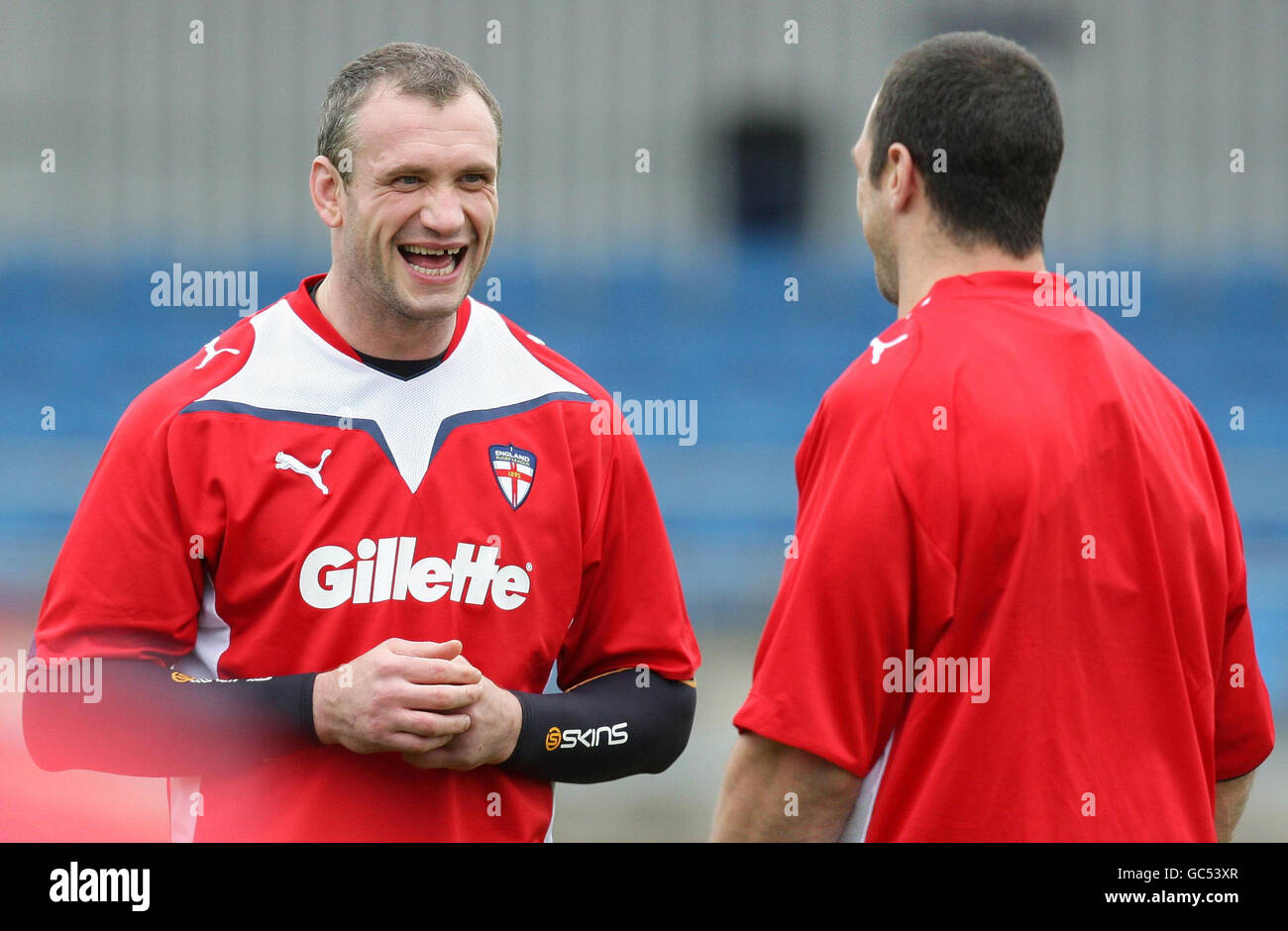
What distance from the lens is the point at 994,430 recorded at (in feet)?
6.34

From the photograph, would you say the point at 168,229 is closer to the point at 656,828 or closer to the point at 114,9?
the point at 114,9

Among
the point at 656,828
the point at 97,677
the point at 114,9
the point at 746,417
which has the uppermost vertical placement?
the point at 114,9

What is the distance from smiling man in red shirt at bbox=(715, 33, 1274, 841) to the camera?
192 centimetres

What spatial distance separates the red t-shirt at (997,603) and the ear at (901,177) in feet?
0.74

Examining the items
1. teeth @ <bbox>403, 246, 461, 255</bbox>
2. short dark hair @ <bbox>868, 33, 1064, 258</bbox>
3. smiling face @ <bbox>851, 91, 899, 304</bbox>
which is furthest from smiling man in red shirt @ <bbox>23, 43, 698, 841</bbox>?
short dark hair @ <bbox>868, 33, 1064, 258</bbox>

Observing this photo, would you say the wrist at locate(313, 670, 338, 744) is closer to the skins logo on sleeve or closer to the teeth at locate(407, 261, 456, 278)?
the skins logo on sleeve

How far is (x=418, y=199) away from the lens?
7.41 feet

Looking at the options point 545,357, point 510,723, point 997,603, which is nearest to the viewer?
point 997,603

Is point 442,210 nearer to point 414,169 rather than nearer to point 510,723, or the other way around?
point 414,169

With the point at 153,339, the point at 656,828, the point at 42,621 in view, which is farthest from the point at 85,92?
the point at 42,621

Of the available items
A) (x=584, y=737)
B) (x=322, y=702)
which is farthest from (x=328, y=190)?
(x=584, y=737)

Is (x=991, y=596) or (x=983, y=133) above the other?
(x=983, y=133)

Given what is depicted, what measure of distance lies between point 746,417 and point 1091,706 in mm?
7205

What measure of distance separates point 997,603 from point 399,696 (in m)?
0.83
